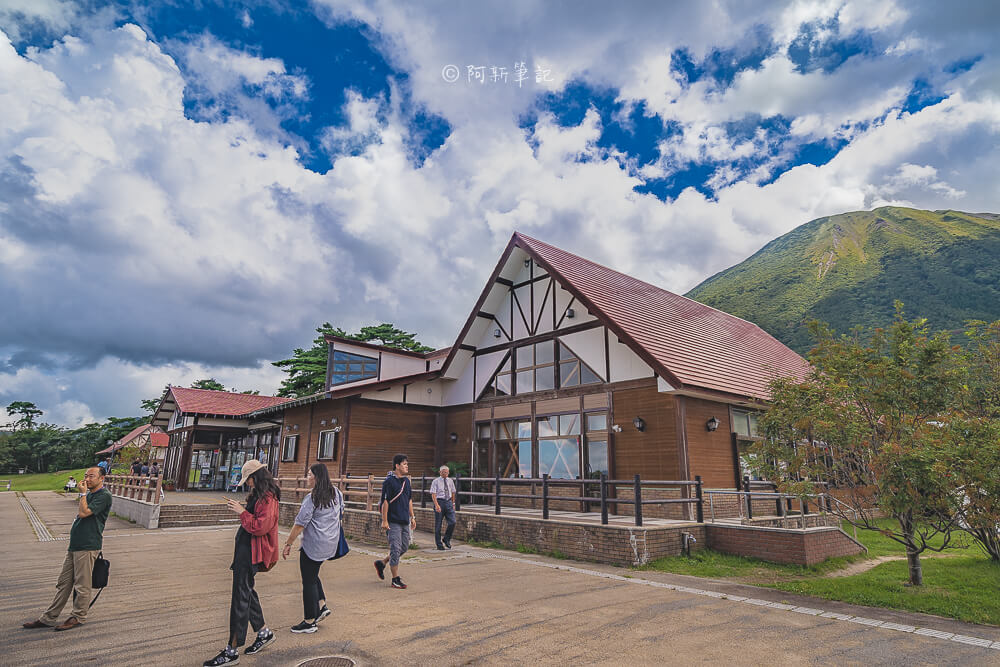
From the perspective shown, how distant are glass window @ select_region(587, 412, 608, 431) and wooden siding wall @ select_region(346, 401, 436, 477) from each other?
6.58m

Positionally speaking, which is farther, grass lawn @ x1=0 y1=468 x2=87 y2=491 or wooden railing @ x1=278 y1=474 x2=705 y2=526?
grass lawn @ x1=0 y1=468 x2=87 y2=491

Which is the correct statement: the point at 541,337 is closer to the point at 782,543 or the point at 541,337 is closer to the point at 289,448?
the point at 782,543

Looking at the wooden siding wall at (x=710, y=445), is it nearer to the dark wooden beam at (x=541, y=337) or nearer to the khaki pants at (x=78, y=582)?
the dark wooden beam at (x=541, y=337)

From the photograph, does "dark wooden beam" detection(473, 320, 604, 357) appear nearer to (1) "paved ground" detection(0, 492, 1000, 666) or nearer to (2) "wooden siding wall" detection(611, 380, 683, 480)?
(2) "wooden siding wall" detection(611, 380, 683, 480)

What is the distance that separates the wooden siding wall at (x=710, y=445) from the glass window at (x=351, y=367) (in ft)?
38.2

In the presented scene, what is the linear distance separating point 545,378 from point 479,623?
10240mm

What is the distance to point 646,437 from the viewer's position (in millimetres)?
12859

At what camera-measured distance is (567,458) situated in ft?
47.9

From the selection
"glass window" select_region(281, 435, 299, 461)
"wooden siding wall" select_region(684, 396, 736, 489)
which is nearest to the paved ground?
"wooden siding wall" select_region(684, 396, 736, 489)

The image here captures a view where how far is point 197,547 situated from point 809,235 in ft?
301

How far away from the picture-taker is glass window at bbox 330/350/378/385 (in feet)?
64.7

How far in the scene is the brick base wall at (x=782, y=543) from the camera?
9.28 metres

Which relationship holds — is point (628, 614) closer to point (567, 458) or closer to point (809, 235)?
point (567, 458)

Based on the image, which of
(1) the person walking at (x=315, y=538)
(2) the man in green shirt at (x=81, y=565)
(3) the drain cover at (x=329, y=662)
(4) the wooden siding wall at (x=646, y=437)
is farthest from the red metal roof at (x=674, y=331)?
(2) the man in green shirt at (x=81, y=565)
